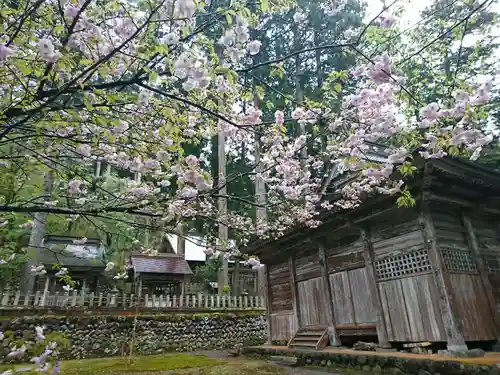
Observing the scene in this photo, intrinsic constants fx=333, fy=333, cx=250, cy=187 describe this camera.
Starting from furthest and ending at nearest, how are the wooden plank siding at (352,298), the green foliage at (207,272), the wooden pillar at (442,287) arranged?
the green foliage at (207,272) → the wooden plank siding at (352,298) → the wooden pillar at (442,287)

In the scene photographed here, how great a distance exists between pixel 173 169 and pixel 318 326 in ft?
22.8

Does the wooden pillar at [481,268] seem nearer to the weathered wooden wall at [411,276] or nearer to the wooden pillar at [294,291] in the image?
the weathered wooden wall at [411,276]

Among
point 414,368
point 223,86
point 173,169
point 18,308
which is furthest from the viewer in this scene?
point 18,308

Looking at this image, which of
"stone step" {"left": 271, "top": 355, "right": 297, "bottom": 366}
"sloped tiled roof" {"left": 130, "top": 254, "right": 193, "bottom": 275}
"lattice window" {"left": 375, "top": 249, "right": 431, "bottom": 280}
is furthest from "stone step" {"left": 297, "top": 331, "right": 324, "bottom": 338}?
"sloped tiled roof" {"left": 130, "top": 254, "right": 193, "bottom": 275}

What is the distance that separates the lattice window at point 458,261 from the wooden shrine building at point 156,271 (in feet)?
37.9

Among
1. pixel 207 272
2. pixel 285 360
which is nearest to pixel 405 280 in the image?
pixel 285 360

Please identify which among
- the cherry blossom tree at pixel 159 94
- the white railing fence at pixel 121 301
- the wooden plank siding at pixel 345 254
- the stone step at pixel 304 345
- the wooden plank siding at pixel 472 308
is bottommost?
the stone step at pixel 304 345

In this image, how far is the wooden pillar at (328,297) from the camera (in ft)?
26.4

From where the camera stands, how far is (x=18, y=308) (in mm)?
11234

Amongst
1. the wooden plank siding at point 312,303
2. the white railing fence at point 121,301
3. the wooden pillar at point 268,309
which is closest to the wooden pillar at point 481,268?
the wooden plank siding at point 312,303

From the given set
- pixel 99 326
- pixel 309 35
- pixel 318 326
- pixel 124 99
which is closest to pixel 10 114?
pixel 124 99

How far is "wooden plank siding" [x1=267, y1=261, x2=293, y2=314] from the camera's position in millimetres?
10319

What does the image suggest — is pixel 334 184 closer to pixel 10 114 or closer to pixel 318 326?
pixel 318 326

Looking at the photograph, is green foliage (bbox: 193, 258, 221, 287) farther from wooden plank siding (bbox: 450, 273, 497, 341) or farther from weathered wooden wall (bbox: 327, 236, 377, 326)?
wooden plank siding (bbox: 450, 273, 497, 341)
